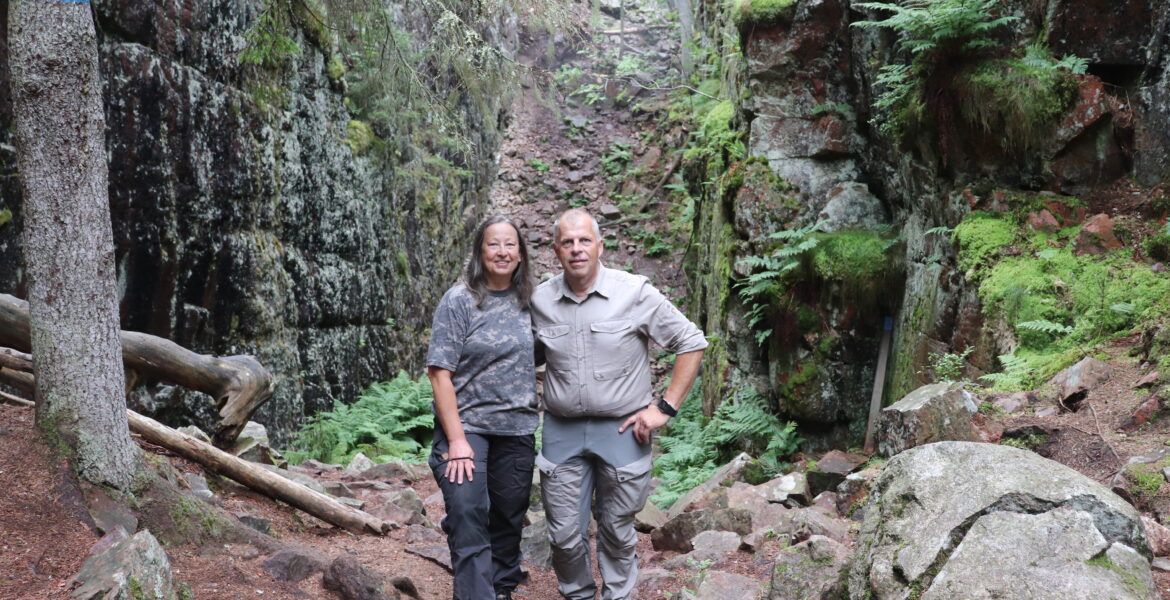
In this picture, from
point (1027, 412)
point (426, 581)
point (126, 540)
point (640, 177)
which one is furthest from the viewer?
point (640, 177)

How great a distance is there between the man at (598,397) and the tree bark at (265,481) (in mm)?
2645

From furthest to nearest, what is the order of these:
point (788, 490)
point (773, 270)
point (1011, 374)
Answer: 1. point (773, 270)
2. point (788, 490)
3. point (1011, 374)

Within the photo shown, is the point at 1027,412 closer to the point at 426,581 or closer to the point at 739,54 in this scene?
the point at 426,581

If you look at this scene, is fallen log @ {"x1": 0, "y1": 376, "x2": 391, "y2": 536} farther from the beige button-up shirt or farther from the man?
the beige button-up shirt

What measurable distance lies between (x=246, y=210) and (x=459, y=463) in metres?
7.14

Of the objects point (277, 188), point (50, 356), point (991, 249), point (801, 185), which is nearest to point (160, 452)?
point (50, 356)

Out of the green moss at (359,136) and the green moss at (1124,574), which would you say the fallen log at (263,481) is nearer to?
the green moss at (1124,574)

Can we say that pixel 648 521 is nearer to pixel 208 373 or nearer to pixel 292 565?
pixel 292 565

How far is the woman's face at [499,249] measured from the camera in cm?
400

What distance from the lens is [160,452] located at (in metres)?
6.04

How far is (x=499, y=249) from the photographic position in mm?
3990

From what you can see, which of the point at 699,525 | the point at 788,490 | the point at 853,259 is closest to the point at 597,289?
the point at 699,525

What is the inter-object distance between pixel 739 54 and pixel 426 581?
32.3 feet

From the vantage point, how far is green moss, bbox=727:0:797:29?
10664 millimetres
